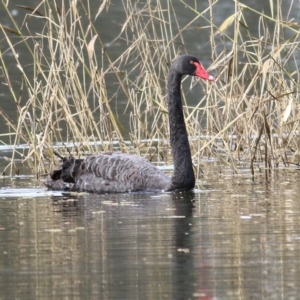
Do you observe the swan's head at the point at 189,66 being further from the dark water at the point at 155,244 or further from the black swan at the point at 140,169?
the dark water at the point at 155,244

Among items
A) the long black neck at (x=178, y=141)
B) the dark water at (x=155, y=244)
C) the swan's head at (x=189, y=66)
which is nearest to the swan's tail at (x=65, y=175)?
the dark water at (x=155, y=244)

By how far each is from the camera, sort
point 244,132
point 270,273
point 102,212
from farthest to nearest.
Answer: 1. point 244,132
2. point 102,212
3. point 270,273

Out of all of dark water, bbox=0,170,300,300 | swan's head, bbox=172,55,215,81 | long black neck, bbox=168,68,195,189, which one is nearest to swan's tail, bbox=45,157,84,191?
dark water, bbox=0,170,300,300

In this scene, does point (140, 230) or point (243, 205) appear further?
point (243, 205)

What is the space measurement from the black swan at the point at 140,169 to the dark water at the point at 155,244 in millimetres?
169

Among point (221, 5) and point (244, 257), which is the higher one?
point (221, 5)

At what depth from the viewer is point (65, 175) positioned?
852cm

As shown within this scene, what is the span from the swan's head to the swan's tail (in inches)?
43.2

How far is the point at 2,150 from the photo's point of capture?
1053 cm

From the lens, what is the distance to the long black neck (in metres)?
8.13

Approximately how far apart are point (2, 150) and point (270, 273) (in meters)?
5.96

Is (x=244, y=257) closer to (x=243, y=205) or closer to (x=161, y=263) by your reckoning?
(x=161, y=263)

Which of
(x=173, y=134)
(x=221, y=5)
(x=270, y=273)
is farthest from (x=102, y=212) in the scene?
(x=221, y=5)

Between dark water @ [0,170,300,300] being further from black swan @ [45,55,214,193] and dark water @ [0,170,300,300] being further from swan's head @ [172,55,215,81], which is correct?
swan's head @ [172,55,215,81]
